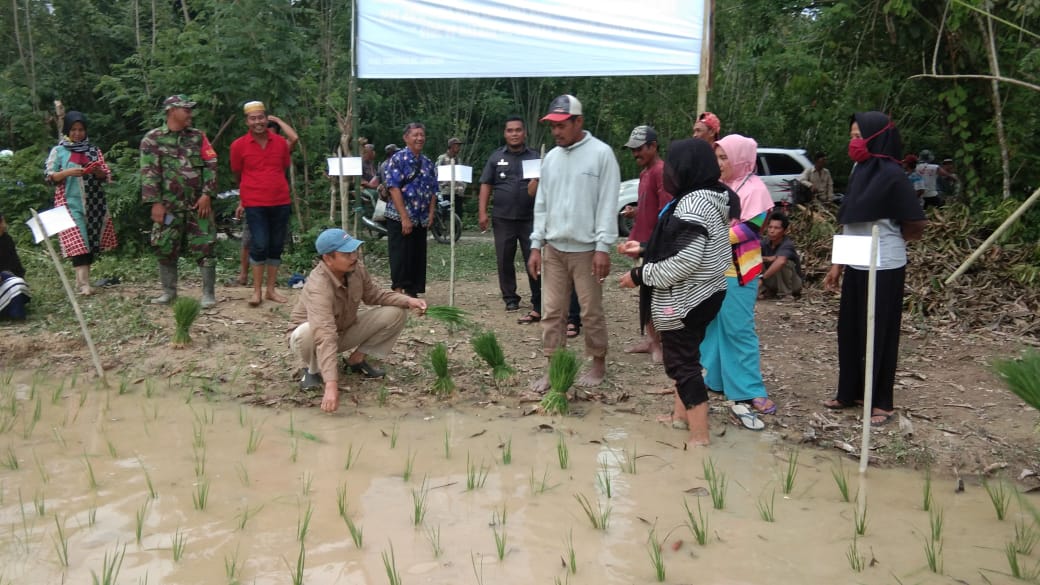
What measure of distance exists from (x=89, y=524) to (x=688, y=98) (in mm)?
17025

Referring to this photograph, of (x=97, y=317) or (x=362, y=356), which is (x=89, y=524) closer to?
(x=362, y=356)

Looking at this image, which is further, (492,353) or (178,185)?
(178,185)

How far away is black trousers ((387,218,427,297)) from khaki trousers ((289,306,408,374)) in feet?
6.24

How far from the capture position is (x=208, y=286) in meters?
6.74

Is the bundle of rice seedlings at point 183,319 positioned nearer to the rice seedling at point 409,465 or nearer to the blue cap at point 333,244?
the blue cap at point 333,244


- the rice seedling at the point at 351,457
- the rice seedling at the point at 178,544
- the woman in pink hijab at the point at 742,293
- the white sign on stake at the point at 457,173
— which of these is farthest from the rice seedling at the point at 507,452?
the white sign on stake at the point at 457,173

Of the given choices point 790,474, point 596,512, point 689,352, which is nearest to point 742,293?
point 689,352

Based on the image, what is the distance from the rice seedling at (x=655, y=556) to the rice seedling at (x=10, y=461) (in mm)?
2882

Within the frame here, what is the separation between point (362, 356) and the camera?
17.3ft

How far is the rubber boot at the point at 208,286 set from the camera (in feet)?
22.0

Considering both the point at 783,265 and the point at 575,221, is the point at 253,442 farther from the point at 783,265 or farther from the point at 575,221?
the point at 783,265

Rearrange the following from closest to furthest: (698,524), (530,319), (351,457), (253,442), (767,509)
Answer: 1. (698,524)
2. (767,509)
3. (351,457)
4. (253,442)
5. (530,319)

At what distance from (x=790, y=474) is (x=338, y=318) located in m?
2.65

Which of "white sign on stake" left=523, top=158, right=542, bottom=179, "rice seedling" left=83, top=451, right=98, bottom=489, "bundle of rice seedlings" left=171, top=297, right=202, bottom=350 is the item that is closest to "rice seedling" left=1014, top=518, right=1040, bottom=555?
"rice seedling" left=83, top=451, right=98, bottom=489
